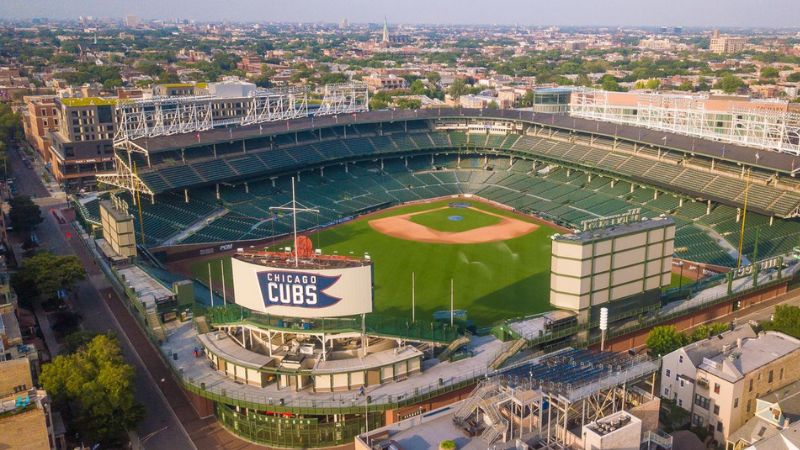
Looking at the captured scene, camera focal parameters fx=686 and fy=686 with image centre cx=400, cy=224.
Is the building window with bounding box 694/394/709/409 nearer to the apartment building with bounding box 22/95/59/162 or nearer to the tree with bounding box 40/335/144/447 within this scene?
the tree with bounding box 40/335/144/447

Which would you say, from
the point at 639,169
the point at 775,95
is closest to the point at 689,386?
the point at 639,169

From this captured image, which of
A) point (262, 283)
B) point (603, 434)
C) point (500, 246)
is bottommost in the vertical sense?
point (500, 246)

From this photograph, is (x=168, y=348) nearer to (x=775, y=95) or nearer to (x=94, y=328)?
(x=94, y=328)

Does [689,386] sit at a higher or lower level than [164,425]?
higher

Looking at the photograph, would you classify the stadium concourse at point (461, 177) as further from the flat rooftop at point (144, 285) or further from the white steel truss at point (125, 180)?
the flat rooftop at point (144, 285)

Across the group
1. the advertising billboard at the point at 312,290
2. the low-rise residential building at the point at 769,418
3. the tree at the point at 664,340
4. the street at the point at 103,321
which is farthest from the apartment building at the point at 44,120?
the low-rise residential building at the point at 769,418

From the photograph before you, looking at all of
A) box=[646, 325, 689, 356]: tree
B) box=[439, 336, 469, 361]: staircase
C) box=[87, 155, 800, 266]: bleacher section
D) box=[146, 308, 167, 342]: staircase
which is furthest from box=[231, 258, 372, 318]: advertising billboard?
box=[87, 155, 800, 266]: bleacher section

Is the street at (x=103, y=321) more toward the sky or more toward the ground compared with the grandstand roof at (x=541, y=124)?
more toward the ground
